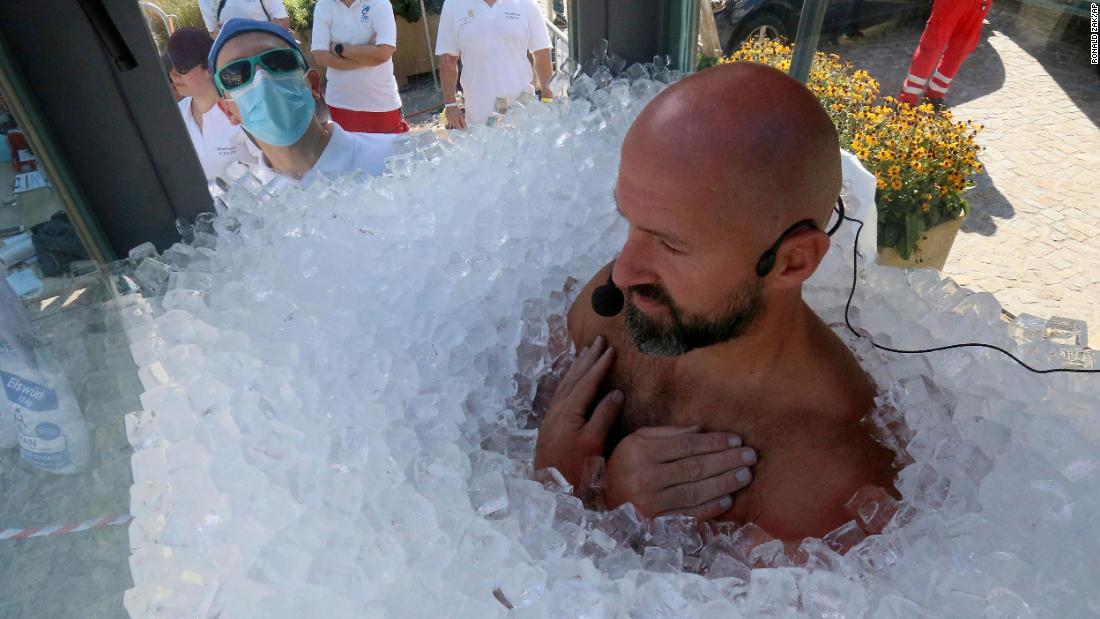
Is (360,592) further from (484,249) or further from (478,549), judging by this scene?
(484,249)

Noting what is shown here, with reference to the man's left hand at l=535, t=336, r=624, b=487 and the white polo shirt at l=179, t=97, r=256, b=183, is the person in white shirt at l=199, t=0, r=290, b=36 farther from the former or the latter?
the man's left hand at l=535, t=336, r=624, b=487

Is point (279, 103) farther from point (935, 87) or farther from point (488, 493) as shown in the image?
point (935, 87)

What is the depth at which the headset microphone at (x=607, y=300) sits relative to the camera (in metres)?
1.32

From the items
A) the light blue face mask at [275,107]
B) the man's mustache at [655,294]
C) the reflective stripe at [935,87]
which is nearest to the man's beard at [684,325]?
the man's mustache at [655,294]

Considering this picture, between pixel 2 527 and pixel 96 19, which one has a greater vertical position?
pixel 96 19

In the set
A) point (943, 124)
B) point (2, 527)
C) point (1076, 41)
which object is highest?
point (1076, 41)

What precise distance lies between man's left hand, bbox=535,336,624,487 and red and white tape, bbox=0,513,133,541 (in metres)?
1.04

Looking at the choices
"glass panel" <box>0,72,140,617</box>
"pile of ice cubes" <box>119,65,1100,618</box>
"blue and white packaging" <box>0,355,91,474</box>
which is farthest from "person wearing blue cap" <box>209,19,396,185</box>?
"blue and white packaging" <box>0,355,91,474</box>

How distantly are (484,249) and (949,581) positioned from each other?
3.89 ft

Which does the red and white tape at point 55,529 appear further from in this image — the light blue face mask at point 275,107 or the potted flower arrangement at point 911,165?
the potted flower arrangement at point 911,165

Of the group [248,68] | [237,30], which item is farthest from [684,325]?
[237,30]

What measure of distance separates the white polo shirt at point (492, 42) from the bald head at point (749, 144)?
2065mm

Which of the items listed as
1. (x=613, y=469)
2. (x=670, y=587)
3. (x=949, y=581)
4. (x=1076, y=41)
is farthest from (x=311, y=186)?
(x=1076, y=41)

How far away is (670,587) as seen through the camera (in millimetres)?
1059
